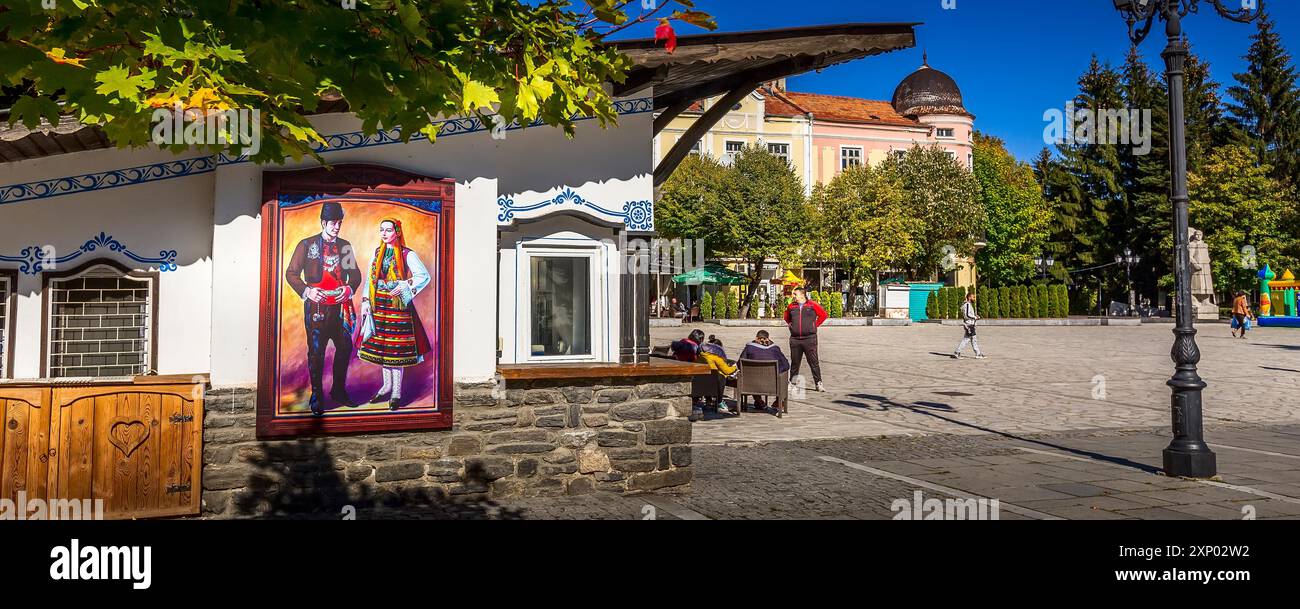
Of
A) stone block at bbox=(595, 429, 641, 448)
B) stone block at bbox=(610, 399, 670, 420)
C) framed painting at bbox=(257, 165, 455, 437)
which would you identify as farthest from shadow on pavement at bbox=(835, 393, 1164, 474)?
framed painting at bbox=(257, 165, 455, 437)

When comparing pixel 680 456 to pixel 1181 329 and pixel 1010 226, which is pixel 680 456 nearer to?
pixel 1181 329

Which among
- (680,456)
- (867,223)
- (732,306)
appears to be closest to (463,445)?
(680,456)

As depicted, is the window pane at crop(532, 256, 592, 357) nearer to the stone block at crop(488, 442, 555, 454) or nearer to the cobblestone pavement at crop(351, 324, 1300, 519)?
the stone block at crop(488, 442, 555, 454)

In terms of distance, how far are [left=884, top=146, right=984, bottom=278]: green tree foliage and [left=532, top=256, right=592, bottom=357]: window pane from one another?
42.5m

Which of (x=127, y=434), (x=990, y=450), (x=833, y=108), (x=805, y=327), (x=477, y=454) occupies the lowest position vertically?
(x=990, y=450)

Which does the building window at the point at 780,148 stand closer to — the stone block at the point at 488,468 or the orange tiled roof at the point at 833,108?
the orange tiled roof at the point at 833,108

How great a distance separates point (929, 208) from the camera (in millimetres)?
48969

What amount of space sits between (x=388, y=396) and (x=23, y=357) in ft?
9.27

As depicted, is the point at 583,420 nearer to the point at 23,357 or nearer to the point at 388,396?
the point at 388,396

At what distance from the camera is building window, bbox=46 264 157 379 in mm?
7258

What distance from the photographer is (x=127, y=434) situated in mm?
6500

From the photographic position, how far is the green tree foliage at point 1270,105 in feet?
182

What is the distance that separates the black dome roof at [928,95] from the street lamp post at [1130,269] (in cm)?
1444

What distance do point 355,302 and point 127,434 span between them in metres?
1.78
